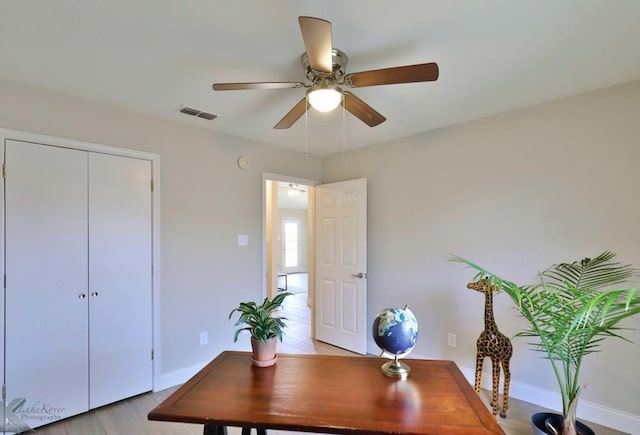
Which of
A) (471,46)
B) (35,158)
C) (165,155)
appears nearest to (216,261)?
(165,155)

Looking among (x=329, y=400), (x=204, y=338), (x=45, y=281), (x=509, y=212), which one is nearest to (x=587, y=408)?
(x=509, y=212)

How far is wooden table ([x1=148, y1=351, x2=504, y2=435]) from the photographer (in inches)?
45.1

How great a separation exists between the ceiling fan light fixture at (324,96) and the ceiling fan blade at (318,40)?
0.17 m

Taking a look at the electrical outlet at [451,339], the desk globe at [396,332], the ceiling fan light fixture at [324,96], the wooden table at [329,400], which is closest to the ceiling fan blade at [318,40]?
the ceiling fan light fixture at [324,96]

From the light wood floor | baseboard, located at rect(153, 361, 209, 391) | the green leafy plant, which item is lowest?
the light wood floor

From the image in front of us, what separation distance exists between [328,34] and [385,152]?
2.40 m

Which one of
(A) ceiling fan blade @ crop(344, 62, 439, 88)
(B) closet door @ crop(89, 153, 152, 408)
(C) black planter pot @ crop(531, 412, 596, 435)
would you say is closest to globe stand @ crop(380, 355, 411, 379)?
(C) black planter pot @ crop(531, 412, 596, 435)

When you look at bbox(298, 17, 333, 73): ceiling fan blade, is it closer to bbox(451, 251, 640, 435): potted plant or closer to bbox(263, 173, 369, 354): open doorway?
bbox(451, 251, 640, 435): potted plant

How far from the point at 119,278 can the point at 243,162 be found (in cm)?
157

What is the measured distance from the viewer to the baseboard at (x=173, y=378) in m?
2.78

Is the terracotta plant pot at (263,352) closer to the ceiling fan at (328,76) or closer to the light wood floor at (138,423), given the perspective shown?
the light wood floor at (138,423)

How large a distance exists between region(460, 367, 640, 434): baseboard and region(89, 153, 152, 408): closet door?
3.08 m

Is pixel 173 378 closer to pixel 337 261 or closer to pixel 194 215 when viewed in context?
pixel 194 215

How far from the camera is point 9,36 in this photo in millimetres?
1676
